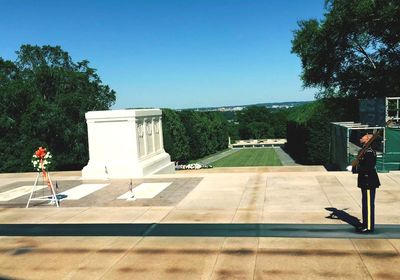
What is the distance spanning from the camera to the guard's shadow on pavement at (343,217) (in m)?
8.16

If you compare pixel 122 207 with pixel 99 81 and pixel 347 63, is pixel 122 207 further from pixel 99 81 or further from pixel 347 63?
pixel 99 81

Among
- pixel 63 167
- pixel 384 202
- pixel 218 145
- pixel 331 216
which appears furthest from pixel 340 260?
pixel 218 145

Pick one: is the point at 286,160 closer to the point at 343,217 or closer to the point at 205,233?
the point at 343,217

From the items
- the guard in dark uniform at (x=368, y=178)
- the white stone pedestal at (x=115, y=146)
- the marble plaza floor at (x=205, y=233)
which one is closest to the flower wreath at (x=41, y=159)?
the marble plaza floor at (x=205, y=233)

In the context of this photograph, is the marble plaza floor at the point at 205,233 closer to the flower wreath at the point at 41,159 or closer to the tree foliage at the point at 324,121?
the flower wreath at the point at 41,159

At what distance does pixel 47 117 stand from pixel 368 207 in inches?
1410

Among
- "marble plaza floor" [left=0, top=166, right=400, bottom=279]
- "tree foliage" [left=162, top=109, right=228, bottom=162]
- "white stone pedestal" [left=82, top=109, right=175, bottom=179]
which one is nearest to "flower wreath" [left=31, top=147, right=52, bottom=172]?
"marble plaza floor" [left=0, top=166, right=400, bottom=279]

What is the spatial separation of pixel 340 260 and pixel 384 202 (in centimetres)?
417

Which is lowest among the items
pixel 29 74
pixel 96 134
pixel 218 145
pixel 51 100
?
pixel 218 145

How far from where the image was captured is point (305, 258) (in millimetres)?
6422

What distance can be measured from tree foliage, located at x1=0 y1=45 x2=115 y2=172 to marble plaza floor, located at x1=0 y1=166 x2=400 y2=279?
2768 cm

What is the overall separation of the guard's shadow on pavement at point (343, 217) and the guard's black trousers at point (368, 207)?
1.18 feet

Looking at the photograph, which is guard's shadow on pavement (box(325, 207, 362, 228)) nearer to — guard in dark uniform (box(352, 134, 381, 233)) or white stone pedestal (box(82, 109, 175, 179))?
guard in dark uniform (box(352, 134, 381, 233))

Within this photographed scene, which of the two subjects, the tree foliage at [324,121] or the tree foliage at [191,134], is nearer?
the tree foliage at [324,121]
